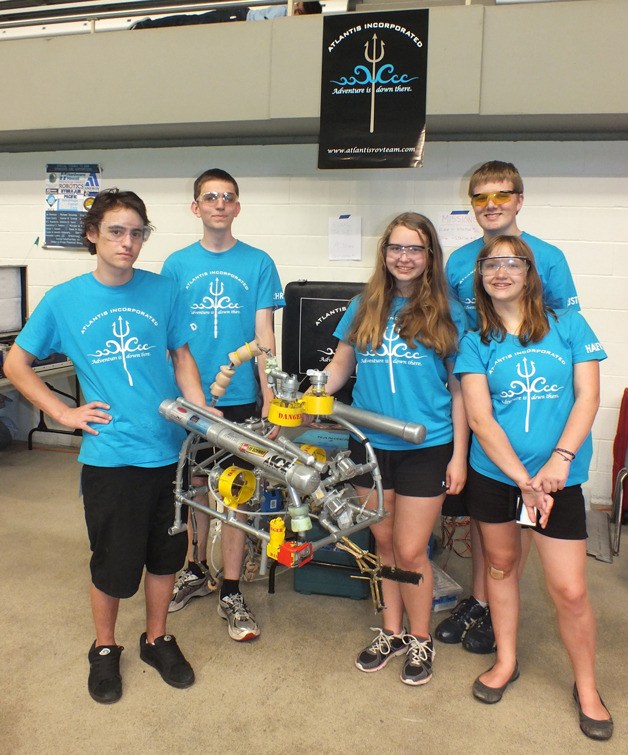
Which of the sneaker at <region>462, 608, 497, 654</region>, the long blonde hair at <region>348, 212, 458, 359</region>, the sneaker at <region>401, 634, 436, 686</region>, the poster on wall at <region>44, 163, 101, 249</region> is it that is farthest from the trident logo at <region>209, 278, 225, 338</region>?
the poster on wall at <region>44, 163, 101, 249</region>

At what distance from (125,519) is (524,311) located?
4.12 feet

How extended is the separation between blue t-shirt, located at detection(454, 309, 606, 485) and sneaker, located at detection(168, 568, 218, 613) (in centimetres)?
140

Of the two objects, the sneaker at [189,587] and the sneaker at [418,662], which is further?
the sneaker at [189,587]

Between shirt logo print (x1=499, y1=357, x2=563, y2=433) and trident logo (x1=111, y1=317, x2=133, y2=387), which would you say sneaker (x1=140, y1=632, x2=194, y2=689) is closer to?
trident logo (x1=111, y1=317, x2=133, y2=387)

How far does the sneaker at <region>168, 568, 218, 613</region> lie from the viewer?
2.36 m

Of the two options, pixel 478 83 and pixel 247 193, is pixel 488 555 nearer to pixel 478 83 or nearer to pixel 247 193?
pixel 478 83

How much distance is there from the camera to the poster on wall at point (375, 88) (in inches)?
113

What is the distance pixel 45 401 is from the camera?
1.72 metres

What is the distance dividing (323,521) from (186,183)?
9.51 feet

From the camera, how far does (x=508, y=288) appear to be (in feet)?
5.58

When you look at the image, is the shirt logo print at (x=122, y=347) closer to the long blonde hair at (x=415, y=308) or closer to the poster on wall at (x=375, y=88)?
the long blonde hair at (x=415, y=308)

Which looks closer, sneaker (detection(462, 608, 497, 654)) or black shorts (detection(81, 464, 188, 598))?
black shorts (detection(81, 464, 188, 598))

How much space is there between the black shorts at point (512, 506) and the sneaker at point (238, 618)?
0.90 meters

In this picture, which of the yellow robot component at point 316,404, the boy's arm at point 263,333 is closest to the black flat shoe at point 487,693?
the yellow robot component at point 316,404
